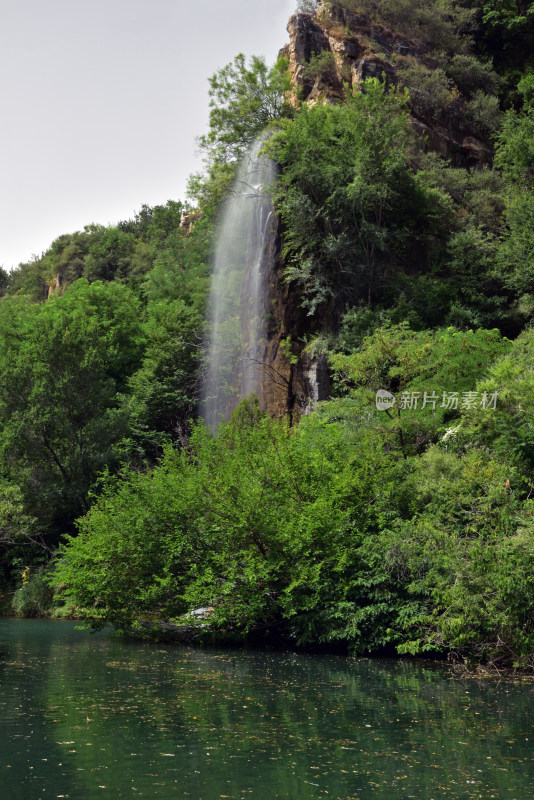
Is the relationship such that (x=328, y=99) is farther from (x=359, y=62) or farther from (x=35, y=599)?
(x=35, y=599)

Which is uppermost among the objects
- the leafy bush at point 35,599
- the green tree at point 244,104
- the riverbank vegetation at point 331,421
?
the green tree at point 244,104

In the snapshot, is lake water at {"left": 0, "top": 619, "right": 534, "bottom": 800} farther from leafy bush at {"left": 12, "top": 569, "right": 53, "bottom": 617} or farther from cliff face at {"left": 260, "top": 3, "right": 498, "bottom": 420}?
cliff face at {"left": 260, "top": 3, "right": 498, "bottom": 420}

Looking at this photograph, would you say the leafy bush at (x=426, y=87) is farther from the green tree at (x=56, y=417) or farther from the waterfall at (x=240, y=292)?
the green tree at (x=56, y=417)

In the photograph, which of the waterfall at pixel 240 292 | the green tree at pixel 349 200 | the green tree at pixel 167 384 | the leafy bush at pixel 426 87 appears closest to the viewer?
the green tree at pixel 349 200

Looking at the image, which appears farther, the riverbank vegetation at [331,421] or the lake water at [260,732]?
the riverbank vegetation at [331,421]

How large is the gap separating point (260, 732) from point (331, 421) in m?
16.3

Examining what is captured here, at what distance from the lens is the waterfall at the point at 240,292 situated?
108ft

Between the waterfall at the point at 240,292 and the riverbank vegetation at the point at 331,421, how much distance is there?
3.29ft

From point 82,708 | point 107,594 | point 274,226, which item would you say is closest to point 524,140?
point 274,226

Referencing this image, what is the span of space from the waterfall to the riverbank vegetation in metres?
1.00

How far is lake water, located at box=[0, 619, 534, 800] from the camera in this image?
7.14 m

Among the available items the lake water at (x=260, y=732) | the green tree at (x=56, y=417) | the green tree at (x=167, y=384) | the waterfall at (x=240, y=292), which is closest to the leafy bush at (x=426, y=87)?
the waterfall at (x=240, y=292)

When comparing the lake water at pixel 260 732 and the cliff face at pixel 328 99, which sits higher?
the cliff face at pixel 328 99

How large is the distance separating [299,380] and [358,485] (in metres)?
13.1
